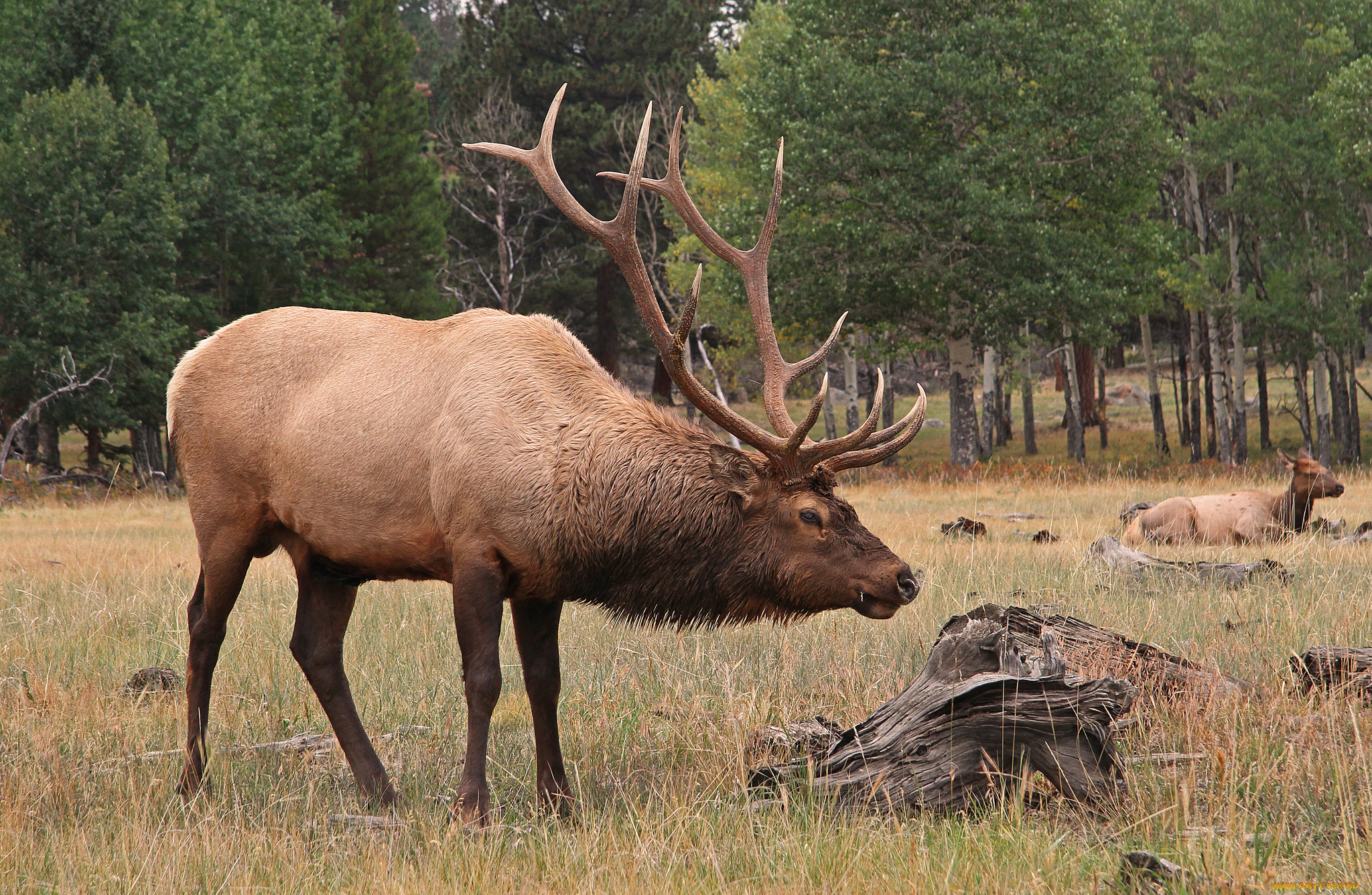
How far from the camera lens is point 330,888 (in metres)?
3.15

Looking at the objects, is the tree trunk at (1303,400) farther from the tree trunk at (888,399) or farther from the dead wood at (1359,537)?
the dead wood at (1359,537)

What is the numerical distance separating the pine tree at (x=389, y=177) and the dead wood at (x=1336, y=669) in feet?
87.7

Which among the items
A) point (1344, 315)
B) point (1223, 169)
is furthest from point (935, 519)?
point (1223, 169)

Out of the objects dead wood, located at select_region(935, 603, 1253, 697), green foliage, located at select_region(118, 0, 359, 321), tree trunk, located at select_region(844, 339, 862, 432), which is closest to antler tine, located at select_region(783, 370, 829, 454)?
dead wood, located at select_region(935, 603, 1253, 697)

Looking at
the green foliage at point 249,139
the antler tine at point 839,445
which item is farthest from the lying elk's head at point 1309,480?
the green foliage at point 249,139

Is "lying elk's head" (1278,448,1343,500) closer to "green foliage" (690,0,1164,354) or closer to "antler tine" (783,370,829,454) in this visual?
"antler tine" (783,370,829,454)

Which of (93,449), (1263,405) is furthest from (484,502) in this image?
(1263,405)

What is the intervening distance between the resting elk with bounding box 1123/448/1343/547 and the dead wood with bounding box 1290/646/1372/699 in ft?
19.0

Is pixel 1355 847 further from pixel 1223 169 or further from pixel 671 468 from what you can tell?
pixel 1223 169

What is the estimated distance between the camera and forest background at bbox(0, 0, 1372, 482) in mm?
20094

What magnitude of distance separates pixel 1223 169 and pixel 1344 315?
4470 mm

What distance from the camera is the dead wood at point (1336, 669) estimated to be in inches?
178

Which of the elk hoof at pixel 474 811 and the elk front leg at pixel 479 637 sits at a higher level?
the elk front leg at pixel 479 637

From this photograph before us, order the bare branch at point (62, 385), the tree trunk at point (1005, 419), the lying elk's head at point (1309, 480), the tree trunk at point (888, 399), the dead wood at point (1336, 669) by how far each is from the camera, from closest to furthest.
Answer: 1. the dead wood at point (1336, 669)
2. the lying elk's head at point (1309, 480)
3. the bare branch at point (62, 385)
4. the tree trunk at point (888, 399)
5. the tree trunk at point (1005, 419)
